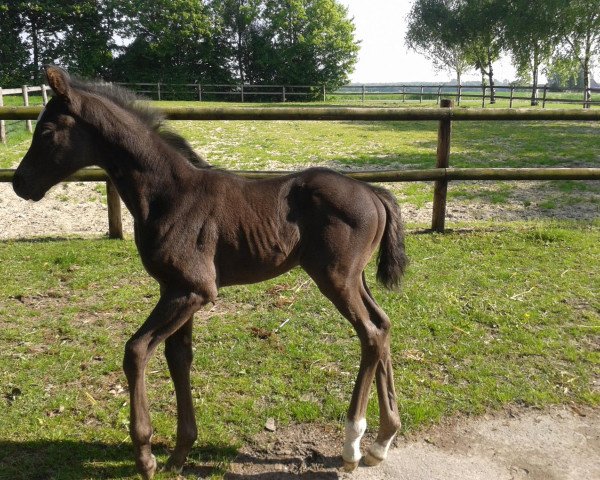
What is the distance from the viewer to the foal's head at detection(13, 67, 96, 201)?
2.25 m

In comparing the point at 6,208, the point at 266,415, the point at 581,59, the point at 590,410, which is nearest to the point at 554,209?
the point at 590,410

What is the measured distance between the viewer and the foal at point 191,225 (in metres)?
2.29

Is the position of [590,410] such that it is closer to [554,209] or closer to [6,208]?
[554,209]

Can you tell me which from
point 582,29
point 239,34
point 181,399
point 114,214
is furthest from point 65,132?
point 239,34

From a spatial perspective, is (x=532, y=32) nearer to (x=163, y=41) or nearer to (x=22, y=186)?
(x=163, y=41)

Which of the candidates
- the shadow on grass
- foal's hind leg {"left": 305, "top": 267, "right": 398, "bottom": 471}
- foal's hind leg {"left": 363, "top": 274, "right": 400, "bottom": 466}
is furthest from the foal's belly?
the shadow on grass

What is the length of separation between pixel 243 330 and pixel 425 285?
1.82 m

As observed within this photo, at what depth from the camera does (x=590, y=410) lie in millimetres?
3148

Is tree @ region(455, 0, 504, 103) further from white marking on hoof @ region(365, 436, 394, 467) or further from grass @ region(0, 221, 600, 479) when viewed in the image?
white marking on hoof @ region(365, 436, 394, 467)

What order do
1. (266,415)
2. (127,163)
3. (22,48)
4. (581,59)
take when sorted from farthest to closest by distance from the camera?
(22,48) < (581,59) < (266,415) < (127,163)

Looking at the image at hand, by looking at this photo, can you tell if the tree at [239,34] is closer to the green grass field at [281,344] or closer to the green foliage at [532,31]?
the green foliage at [532,31]

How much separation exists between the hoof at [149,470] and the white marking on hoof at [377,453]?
1.06 m

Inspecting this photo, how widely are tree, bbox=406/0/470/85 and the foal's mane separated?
45.0 meters

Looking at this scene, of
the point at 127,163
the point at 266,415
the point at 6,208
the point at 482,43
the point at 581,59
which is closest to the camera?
the point at 127,163
